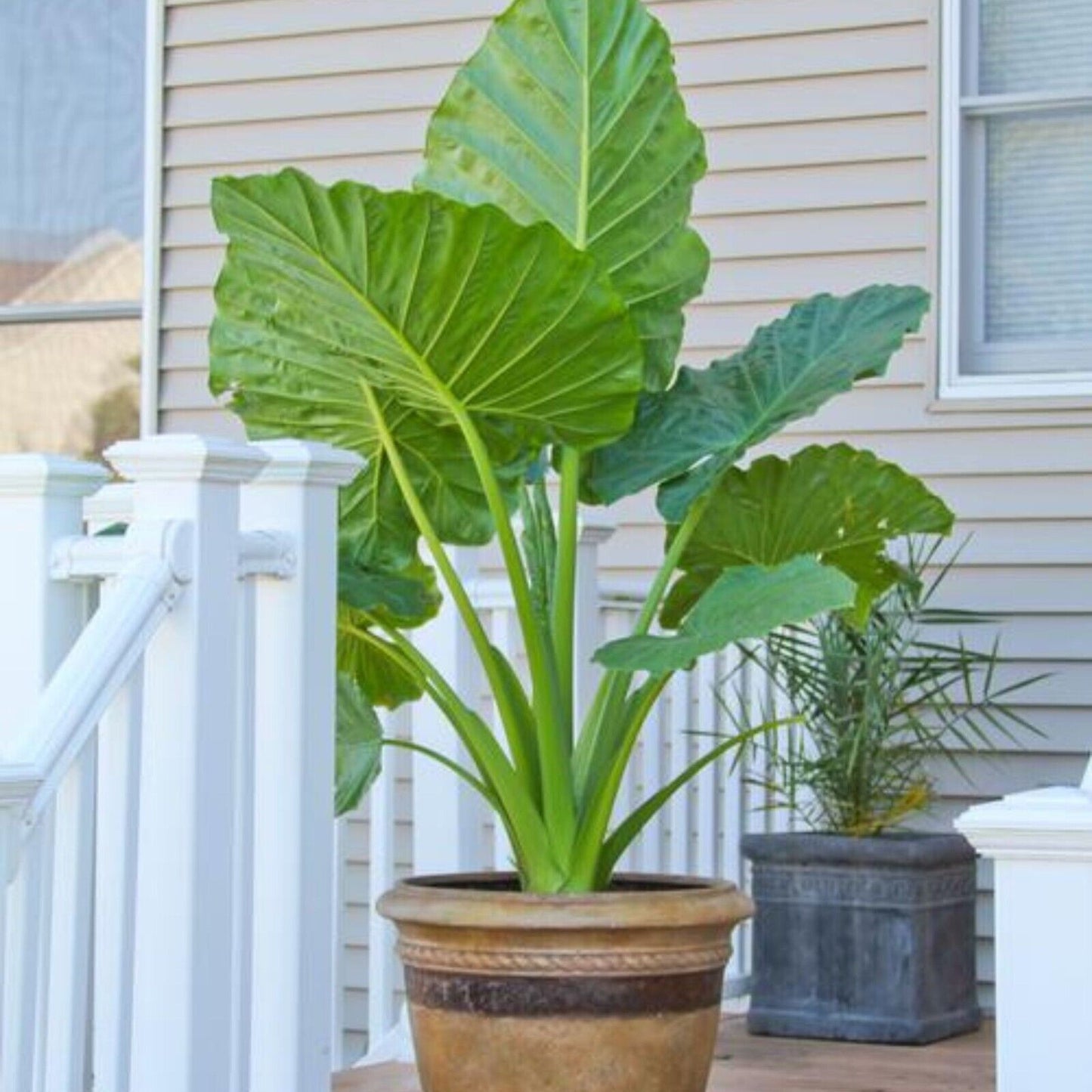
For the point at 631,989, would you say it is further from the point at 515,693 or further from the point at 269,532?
the point at 269,532

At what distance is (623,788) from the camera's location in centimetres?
448

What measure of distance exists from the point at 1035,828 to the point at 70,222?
12.5 feet

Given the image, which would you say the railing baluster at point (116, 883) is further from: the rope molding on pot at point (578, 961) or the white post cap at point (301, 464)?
the rope molding on pot at point (578, 961)

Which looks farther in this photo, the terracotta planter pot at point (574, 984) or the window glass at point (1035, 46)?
the window glass at point (1035, 46)

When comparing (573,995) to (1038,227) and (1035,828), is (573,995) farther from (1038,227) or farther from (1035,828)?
(1038,227)

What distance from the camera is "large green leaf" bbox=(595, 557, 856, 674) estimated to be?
10.1ft

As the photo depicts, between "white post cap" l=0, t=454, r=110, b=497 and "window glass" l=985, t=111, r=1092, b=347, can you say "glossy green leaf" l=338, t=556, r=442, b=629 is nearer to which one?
"white post cap" l=0, t=454, r=110, b=497

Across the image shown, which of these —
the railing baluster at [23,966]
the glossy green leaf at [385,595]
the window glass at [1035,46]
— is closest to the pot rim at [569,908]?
the glossy green leaf at [385,595]

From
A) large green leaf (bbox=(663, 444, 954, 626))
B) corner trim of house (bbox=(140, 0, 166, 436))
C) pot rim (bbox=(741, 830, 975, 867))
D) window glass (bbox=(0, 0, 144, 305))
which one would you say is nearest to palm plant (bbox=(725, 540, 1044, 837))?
pot rim (bbox=(741, 830, 975, 867))

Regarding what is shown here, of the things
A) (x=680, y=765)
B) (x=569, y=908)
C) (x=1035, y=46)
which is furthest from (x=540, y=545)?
(x=1035, y=46)

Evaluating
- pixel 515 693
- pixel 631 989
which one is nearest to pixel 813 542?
pixel 515 693

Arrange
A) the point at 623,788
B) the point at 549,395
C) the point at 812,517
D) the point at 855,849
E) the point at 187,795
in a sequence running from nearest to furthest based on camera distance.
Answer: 1. the point at 187,795
2. the point at 549,395
3. the point at 812,517
4. the point at 855,849
5. the point at 623,788

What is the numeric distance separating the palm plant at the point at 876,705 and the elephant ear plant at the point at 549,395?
0.41 meters

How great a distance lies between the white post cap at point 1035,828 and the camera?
8.01 ft
